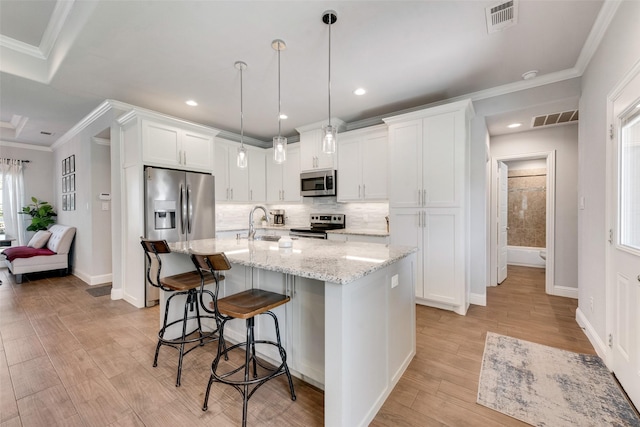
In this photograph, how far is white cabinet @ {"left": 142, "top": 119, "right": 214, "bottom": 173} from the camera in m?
3.48

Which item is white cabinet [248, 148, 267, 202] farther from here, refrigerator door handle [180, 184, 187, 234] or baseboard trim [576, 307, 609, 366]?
baseboard trim [576, 307, 609, 366]

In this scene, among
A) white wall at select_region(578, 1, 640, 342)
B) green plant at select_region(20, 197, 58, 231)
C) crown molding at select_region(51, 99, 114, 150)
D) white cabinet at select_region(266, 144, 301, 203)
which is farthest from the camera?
green plant at select_region(20, 197, 58, 231)

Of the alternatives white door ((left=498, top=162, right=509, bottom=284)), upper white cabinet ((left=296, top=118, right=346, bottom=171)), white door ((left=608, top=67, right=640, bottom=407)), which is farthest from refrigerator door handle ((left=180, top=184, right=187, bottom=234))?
white door ((left=498, top=162, right=509, bottom=284))

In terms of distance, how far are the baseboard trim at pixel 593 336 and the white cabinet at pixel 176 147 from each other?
4795mm

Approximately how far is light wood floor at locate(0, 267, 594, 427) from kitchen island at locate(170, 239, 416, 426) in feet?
0.67

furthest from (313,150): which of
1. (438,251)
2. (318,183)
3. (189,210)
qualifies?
(438,251)

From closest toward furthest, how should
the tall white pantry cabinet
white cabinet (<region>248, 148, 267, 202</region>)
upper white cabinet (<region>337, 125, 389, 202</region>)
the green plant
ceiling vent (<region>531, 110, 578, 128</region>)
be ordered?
the tall white pantry cabinet
ceiling vent (<region>531, 110, 578, 128</region>)
upper white cabinet (<region>337, 125, 389, 202</region>)
white cabinet (<region>248, 148, 267, 202</region>)
the green plant

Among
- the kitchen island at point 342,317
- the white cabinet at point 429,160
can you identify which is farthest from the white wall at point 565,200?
the kitchen island at point 342,317

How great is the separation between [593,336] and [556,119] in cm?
276

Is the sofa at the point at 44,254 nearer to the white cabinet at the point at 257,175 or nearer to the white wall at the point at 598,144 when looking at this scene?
the white cabinet at the point at 257,175

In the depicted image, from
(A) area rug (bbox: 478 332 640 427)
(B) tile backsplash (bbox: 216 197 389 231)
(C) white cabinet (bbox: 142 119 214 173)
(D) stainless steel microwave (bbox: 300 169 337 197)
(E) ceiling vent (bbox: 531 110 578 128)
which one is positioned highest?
(E) ceiling vent (bbox: 531 110 578 128)

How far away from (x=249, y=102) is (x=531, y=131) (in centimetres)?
420

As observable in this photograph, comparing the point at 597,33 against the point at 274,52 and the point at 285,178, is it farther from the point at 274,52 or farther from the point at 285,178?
the point at 285,178

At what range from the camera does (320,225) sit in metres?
4.96
